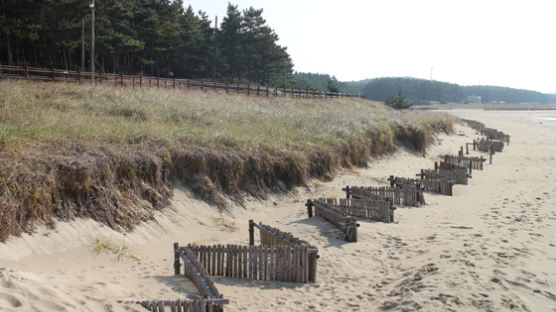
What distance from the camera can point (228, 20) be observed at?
5925 centimetres

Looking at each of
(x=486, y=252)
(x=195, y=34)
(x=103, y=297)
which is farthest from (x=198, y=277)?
(x=195, y=34)

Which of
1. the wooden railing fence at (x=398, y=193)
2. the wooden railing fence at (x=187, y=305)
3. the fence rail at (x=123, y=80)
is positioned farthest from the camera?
the fence rail at (x=123, y=80)

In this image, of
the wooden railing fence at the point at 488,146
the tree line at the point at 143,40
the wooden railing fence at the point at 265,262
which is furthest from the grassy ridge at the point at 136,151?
the tree line at the point at 143,40

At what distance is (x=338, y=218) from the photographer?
1148 cm

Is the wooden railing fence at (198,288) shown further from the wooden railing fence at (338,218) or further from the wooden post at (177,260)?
the wooden railing fence at (338,218)

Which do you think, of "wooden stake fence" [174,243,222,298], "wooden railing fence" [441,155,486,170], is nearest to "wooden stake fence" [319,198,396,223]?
"wooden stake fence" [174,243,222,298]

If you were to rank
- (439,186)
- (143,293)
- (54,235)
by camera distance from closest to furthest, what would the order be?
(143,293) < (54,235) < (439,186)

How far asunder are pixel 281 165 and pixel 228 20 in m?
47.7

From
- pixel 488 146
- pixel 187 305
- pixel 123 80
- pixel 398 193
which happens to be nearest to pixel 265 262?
pixel 187 305

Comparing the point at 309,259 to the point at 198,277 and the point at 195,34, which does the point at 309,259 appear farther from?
the point at 195,34

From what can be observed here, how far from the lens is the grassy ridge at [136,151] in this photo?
946 centimetres

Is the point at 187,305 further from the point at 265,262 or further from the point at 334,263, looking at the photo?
the point at 334,263

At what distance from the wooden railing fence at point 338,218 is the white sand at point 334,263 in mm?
Result: 240

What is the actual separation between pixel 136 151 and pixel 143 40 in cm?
3774
